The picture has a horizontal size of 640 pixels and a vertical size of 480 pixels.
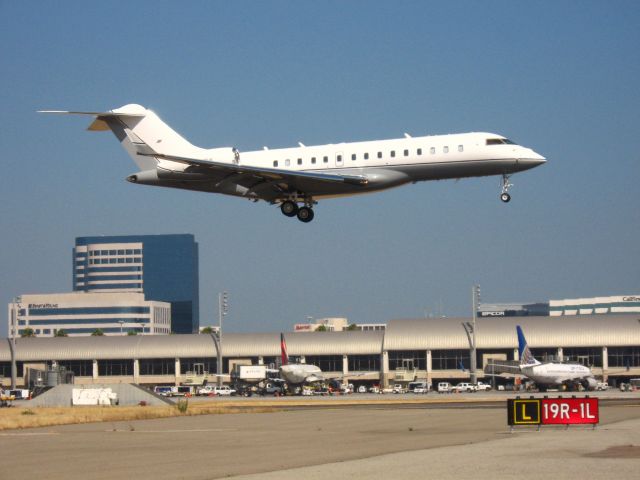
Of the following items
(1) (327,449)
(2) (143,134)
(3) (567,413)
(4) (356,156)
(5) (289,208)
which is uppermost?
(2) (143,134)

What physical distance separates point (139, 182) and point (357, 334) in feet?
274

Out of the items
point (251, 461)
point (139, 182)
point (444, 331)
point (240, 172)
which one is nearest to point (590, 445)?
point (251, 461)

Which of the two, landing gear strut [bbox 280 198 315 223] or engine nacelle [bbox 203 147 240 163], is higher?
engine nacelle [bbox 203 147 240 163]

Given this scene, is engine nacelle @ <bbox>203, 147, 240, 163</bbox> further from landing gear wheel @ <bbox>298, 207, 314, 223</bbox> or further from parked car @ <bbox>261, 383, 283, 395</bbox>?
parked car @ <bbox>261, 383, 283, 395</bbox>

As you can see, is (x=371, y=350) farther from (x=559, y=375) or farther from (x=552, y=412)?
(x=552, y=412)

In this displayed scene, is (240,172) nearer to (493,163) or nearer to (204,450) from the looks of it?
(493,163)

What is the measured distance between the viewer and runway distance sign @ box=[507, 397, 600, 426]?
131 ft

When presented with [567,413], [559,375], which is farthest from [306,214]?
[559,375]

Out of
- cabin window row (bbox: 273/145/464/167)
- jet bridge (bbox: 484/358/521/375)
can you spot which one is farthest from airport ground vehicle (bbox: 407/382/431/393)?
cabin window row (bbox: 273/145/464/167)

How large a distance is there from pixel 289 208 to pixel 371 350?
81403 millimetres

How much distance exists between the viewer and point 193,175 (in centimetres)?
5941

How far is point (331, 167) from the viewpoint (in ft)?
189

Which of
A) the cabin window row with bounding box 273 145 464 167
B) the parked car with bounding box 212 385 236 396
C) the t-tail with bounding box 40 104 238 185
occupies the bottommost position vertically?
the parked car with bounding box 212 385 236 396

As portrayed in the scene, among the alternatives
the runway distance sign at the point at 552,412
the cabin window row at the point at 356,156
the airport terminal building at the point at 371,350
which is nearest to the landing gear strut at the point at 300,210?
the cabin window row at the point at 356,156
